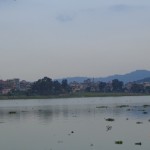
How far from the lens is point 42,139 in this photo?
1206 inches

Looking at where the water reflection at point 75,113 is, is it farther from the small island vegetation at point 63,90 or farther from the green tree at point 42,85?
the small island vegetation at point 63,90

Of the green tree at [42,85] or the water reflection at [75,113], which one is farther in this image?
the green tree at [42,85]

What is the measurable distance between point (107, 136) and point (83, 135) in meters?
1.95

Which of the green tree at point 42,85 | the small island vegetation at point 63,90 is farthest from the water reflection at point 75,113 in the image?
the small island vegetation at point 63,90

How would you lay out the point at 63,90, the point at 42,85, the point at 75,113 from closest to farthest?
the point at 75,113 < the point at 42,85 < the point at 63,90

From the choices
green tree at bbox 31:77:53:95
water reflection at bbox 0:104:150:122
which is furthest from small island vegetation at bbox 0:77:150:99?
water reflection at bbox 0:104:150:122

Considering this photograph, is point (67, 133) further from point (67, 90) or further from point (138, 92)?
point (138, 92)

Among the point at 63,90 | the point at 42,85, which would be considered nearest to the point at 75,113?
the point at 42,85

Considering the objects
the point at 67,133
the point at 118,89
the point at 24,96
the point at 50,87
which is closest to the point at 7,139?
the point at 67,133

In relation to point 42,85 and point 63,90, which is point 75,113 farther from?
point 63,90

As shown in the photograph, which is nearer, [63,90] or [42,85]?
[42,85]

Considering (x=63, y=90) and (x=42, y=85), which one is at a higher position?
(x=42, y=85)

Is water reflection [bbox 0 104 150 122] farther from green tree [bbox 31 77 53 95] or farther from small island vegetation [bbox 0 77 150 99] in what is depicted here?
small island vegetation [bbox 0 77 150 99]

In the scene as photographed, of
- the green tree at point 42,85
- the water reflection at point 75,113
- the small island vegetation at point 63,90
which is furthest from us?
the small island vegetation at point 63,90
